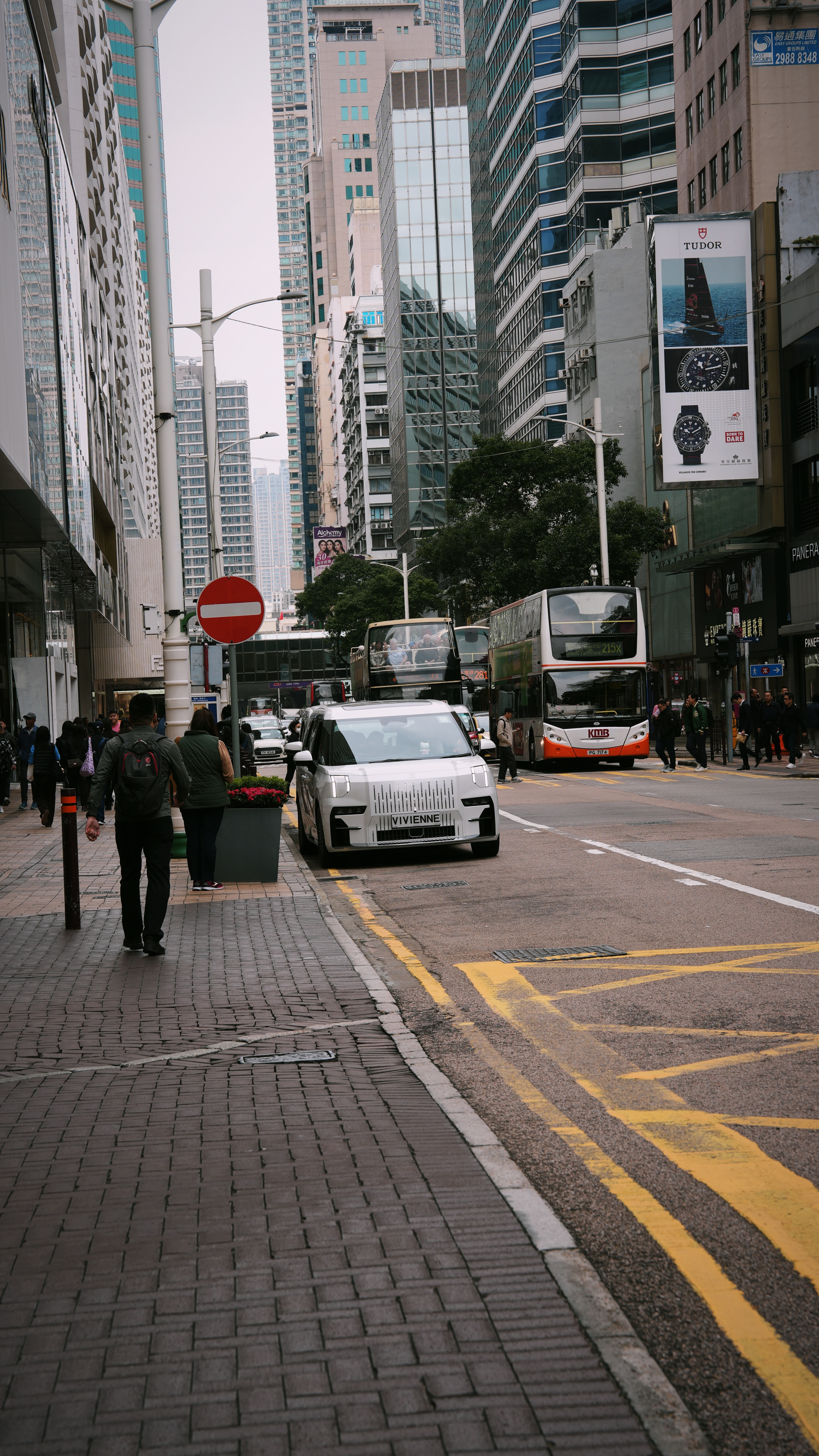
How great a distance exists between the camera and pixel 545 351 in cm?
8688

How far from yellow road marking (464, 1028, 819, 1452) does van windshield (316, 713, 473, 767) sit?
10376 millimetres

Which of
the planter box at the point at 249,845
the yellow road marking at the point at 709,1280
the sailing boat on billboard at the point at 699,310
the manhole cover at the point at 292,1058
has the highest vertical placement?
the sailing boat on billboard at the point at 699,310

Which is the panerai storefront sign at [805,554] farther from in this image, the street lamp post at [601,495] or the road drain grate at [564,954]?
the road drain grate at [564,954]

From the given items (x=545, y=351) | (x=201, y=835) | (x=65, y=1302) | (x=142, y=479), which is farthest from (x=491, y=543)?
(x=142, y=479)

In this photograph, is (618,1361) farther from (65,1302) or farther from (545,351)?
(545,351)

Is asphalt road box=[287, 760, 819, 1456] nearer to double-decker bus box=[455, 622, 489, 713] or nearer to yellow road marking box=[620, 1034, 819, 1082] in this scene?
yellow road marking box=[620, 1034, 819, 1082]

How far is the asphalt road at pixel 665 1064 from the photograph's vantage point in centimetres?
367

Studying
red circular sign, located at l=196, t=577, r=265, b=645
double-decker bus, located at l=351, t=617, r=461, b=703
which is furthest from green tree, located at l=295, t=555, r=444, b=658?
red circular sign, located at l=196, t=577, r=265, b=645

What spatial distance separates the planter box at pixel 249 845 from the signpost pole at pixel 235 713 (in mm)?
612

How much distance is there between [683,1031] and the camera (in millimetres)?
7094

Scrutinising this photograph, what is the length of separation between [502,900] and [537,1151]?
7222 millimetres

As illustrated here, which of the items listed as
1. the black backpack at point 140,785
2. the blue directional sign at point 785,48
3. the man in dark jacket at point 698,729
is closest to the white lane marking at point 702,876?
the black backpack at point 140,785

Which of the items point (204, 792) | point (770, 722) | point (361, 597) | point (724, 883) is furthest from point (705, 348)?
point (361, 597)

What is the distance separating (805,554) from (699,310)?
309 inches
